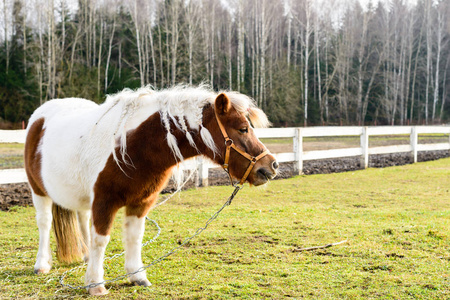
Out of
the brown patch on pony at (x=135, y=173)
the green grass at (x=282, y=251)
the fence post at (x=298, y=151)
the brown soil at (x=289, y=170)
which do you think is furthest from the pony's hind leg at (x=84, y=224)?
the fence post at (x=298, y=151)

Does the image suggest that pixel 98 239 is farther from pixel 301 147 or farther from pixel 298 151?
pixel 301 147

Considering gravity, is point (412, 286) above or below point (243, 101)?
below

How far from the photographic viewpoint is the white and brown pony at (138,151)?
3145mm

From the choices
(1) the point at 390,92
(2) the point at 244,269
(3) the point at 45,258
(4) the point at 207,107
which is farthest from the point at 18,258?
(1) the point at 390,92

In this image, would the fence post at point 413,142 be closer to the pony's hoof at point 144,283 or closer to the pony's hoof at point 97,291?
the pony's hoof at point 144,283

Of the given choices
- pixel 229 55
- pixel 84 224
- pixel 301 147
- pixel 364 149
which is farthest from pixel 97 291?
pixel 229 55

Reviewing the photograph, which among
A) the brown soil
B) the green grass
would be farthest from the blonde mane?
the brown soil

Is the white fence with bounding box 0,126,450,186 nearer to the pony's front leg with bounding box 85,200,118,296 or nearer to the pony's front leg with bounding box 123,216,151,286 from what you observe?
the pony's front leg with bounding box 123,216,151,286

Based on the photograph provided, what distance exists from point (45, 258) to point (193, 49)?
1135 inches

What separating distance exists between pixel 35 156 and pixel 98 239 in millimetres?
1254

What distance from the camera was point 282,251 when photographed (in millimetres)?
4270

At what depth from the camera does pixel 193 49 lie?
31.3m

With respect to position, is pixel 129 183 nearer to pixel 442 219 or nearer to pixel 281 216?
pixel 281 216

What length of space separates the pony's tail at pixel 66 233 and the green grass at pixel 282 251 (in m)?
0.13
